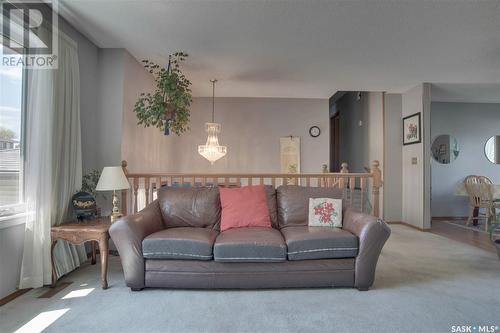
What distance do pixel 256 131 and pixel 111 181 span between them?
13.4ft

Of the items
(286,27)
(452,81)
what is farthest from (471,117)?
(286,27)

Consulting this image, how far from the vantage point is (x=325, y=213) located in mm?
2984

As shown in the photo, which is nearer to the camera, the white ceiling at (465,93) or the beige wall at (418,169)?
the beige wall at (418,169)

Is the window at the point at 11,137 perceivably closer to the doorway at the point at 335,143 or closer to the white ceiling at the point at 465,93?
the white ceiling at the point at 465,93

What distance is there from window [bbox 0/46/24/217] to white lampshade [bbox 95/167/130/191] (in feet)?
2.11

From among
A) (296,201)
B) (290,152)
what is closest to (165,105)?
(296,201)

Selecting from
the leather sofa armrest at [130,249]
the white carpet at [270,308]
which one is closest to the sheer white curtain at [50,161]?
the white carpet at [270,308]

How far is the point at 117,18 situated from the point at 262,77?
250 cm

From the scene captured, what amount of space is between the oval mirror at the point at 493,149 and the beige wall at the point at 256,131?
3.80m

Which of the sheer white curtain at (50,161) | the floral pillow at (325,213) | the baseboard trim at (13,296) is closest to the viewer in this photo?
the baseboard trim at (13,296)

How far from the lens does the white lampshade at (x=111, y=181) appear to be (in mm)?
2824

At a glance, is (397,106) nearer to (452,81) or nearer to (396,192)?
(452,81)

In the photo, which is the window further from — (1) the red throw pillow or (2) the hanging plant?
(1) the red throw pillow

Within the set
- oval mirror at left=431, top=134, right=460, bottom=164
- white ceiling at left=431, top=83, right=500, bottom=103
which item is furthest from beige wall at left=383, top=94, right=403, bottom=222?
oval mirror at left=431, top=134, right=460, bottom=164
